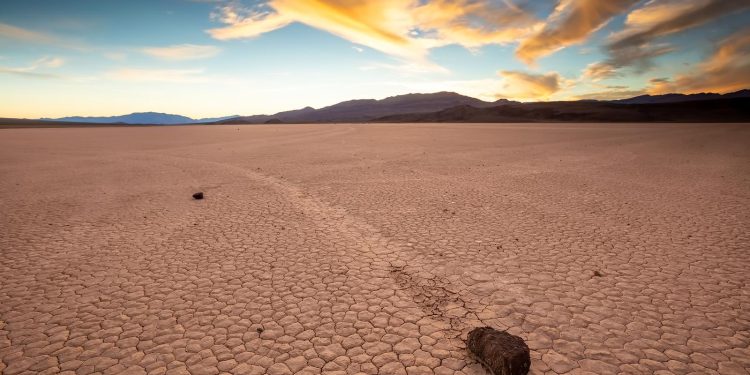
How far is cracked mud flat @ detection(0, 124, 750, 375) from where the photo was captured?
3344mm

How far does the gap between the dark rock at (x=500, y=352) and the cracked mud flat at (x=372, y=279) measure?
0.52 ft

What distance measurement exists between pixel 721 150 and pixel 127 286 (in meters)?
25.3

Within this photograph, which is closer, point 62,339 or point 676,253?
point 62,339

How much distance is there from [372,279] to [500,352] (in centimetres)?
217

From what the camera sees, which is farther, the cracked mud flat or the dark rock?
the cracked mud flat

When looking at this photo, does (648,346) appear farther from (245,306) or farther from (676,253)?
(245,306)

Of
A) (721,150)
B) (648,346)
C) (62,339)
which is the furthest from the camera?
(721,150)

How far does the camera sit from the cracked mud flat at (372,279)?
3.34m

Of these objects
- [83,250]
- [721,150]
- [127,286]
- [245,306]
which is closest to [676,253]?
[245,306]

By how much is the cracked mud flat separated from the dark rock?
0.52 ft

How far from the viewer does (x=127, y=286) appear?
4.64 metres

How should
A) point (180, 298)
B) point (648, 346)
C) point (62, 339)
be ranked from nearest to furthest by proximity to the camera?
point (648, 346)
point (62, 339)
point (180, 298)

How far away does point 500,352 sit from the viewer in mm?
2928

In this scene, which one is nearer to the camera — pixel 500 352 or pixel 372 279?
pixel 500 352
